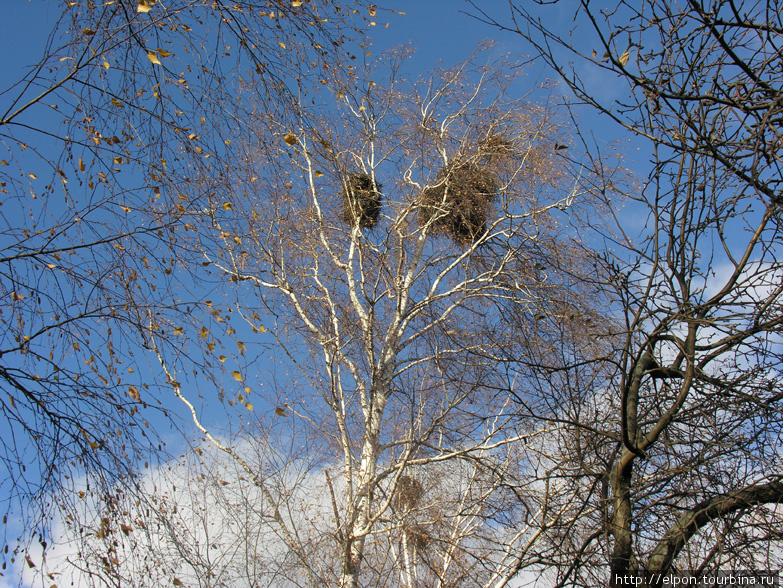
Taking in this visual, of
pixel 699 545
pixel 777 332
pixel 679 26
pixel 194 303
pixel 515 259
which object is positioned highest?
pixel 515 259

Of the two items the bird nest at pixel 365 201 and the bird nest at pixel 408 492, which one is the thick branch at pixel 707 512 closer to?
the bird nest at pixel 408 492

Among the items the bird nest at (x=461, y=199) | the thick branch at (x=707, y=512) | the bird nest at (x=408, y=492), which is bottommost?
the thick branch at (x=707, y=512)

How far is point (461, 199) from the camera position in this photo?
22.5 ft

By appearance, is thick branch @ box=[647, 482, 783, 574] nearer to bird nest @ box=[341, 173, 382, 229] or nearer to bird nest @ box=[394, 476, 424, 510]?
bird nest @ box=[394, 476, 424, 510]

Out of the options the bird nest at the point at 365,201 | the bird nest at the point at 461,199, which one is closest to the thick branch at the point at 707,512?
Result: the bird nest at the point at 461,199

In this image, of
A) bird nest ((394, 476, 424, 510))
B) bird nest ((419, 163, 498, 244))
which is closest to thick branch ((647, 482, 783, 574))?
bird nest ((394, 476, 424, 510))

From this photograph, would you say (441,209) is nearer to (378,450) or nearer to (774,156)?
(378,450)

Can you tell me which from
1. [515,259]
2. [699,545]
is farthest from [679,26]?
[515,259]

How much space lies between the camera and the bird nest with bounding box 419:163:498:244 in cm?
672

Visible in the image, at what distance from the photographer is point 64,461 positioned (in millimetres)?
2725

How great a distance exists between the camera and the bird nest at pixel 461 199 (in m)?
6.72

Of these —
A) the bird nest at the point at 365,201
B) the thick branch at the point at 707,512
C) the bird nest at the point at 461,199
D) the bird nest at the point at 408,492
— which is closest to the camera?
the thick branch at the point at 707,512

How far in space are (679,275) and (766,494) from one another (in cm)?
113

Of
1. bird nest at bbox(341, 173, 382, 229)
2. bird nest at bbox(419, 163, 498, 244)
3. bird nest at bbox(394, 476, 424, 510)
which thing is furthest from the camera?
bird nest at bbox(341, 173, 382, 229)
